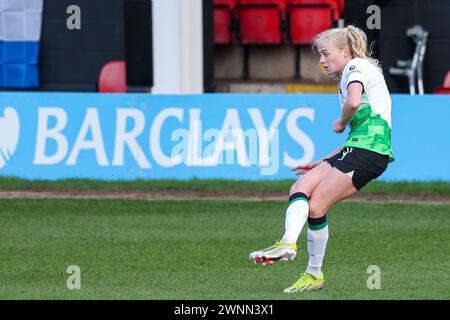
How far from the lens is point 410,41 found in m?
16.8

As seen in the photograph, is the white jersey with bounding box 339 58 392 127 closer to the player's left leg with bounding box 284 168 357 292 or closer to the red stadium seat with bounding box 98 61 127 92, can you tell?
the player's left leg with bounding box 284 168 357 292

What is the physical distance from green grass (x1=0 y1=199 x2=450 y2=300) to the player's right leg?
46 centimetres

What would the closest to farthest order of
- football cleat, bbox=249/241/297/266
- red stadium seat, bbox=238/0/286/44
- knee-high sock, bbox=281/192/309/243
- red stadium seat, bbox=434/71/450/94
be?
1. football cleat, bbox=249/241/297/266
2. knee-high sock, bbox=281/192/309/243
3. red stadium seat, bbox=434/71/450/94
4. red stadium seat, bbox=238/0/286/44

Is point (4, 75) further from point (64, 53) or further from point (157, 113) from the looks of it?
point (157, 113)

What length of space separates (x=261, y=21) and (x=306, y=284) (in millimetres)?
11661

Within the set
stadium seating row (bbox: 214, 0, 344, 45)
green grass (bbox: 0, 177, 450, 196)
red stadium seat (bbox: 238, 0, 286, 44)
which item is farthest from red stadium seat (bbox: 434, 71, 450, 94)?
red stadium seat (bbox: 238, 0, 286, 44)

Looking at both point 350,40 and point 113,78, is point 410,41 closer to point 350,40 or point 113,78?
point 113,78

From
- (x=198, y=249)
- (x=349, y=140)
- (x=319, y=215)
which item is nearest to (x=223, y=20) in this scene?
(x=198, y=249)

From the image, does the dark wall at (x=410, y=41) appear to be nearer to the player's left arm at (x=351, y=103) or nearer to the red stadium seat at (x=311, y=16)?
the red stadium seat at (x=311, y=16)

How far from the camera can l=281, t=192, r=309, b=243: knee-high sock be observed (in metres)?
7.32

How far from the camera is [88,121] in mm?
13961

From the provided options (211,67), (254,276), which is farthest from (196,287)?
(211,67)

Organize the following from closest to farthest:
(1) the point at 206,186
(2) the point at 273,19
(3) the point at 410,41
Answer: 1. (1) the point at 206,186
2. (3) the point at 410,41
3. (2) the point at 273,19

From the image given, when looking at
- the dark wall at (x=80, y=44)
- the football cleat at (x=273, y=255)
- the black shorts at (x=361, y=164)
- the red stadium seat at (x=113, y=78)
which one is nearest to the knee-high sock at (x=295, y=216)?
the football cleat at (x=273, y=255)
